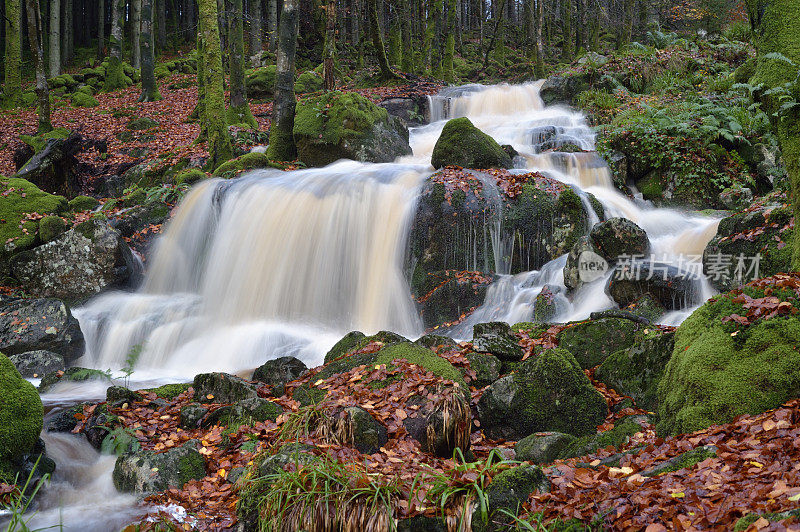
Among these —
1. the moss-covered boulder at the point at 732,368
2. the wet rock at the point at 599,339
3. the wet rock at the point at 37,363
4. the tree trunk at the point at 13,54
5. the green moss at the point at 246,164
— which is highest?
the tree trunk at the point at 13,54

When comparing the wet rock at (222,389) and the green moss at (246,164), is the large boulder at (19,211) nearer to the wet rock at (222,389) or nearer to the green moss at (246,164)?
the green moss at (246,164)

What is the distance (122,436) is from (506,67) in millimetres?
29949

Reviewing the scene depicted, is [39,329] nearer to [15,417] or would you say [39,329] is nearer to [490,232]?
[15,417]

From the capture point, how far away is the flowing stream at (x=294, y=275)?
896 centimetres

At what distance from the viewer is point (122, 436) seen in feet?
17.5

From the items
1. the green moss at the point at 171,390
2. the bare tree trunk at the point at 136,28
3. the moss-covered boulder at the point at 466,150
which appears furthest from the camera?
the bare tree trunk at the point at 136,28

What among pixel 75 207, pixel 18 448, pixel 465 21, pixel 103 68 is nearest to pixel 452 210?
pixel 18 448

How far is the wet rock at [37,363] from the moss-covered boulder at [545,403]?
248 inches

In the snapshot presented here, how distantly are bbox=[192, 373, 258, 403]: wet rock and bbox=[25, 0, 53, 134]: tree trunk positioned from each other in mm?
15869

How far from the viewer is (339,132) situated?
1412 centimetres

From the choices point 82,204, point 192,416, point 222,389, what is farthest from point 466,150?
point 82,204

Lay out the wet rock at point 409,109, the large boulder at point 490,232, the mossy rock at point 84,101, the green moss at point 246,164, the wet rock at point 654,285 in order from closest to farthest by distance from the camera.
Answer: the wet rock at point 654,285
the large boulder at point 490,232
the green moss at point 246,164
the wet rock at point 409,109
the mossy rock at point 84,101

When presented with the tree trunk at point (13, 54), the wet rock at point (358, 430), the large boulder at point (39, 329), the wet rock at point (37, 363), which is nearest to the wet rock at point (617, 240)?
the wet rock at point (358, 430)

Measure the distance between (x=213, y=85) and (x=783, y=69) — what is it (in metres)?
12.6
